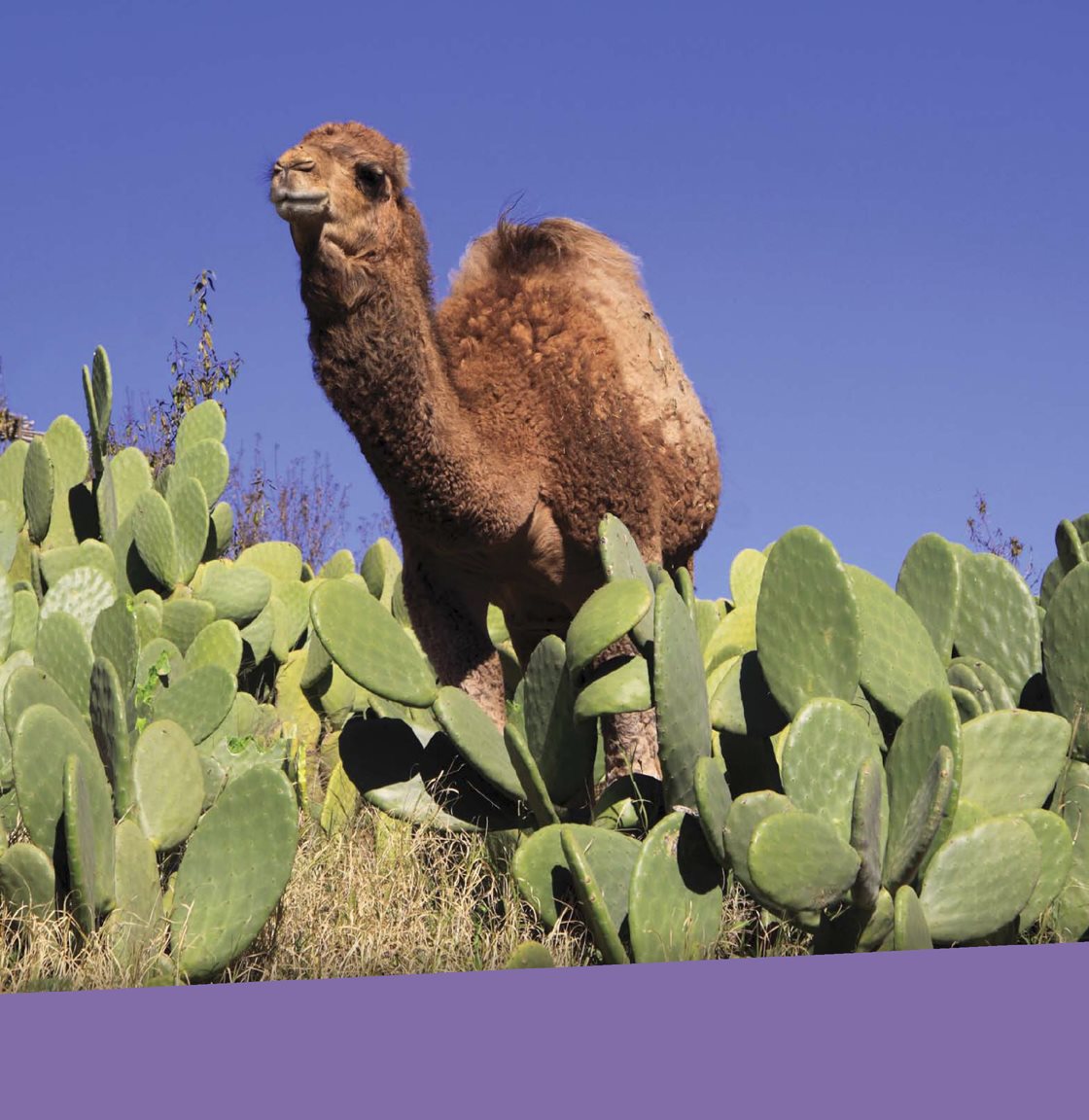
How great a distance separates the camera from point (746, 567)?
7.46 meters

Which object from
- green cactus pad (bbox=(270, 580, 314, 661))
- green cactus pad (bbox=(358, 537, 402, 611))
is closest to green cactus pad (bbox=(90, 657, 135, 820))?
green cactus pad (bbox=(270, 580, 314, 661))

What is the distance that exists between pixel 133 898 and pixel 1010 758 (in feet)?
6.47

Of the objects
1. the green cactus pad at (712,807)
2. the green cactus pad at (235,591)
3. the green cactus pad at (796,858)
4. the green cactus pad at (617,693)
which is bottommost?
the green cactus pad at (796,858)

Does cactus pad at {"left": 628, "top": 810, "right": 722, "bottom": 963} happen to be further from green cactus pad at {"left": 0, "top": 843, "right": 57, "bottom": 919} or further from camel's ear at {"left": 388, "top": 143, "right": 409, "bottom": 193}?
camel's ear at {"left": 388, "top": 143, "right": 409, "bottom": 193}

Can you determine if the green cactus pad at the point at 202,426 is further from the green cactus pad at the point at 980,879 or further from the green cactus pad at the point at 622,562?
the green cactus pad at the point at 980,879

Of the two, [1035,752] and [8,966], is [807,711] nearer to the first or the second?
[1035,752]

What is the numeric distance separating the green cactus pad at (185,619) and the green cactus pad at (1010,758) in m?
3.14

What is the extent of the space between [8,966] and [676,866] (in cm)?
141

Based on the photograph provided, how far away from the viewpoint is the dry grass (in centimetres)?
308

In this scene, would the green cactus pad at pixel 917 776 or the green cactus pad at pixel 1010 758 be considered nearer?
the green cactus pad at pixel 917 776

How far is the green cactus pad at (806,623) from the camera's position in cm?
335

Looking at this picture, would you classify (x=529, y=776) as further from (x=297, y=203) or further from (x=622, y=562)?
(x=297, y=203)

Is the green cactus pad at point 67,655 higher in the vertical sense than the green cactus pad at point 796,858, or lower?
higher

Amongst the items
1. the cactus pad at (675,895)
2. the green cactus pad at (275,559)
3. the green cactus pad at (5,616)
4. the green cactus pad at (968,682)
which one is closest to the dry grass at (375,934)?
the cactus pad at (675,895)
